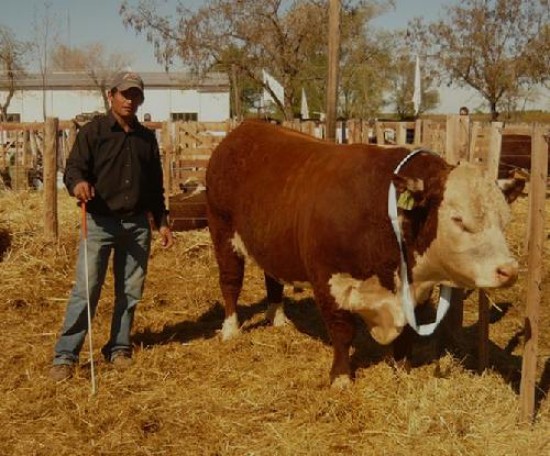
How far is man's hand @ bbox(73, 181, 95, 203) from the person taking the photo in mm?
4469

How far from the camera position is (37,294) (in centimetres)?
676

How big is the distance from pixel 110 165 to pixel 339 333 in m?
1.94

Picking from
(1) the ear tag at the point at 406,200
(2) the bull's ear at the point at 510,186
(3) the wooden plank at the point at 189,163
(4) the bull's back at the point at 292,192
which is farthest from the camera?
(3) the wooden plank at the point at 189,163

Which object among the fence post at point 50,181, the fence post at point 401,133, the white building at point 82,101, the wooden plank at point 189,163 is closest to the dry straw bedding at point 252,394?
the fence post at point 50,181

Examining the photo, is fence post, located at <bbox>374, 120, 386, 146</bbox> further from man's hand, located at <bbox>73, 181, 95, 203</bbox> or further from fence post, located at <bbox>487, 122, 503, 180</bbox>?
man's hand, located at <bbox>73, 181, 95, 203</bbox>

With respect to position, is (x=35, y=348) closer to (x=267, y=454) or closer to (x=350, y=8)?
(x=267, y=454)

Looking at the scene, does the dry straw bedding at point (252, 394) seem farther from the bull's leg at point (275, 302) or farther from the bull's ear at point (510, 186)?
the bull's ear at point (510, 186)

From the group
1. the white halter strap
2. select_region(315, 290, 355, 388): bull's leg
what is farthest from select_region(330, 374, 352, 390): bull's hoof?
the white halter strap

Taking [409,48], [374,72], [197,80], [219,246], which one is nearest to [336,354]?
[219,246]

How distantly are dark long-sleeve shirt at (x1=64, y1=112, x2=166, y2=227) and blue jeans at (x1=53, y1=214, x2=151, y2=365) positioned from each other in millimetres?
114

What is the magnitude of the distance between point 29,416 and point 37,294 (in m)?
2.87

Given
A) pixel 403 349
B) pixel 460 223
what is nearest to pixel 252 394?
pixel 403 349

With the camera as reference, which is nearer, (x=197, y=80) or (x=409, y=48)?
(x=197, y=80)

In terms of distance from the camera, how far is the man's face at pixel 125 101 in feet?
15.4
